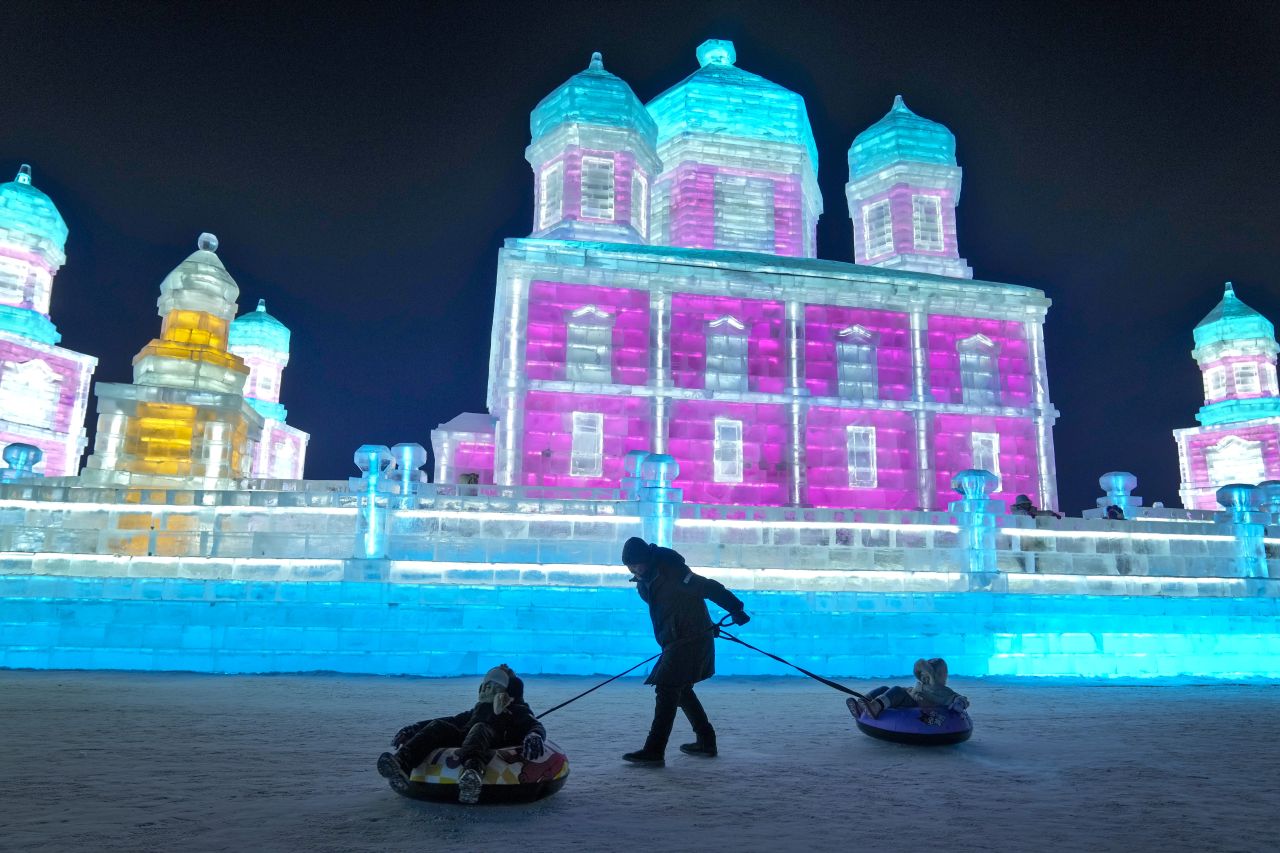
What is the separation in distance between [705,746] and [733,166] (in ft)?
71.7

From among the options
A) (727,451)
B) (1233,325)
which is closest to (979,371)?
(727,451)

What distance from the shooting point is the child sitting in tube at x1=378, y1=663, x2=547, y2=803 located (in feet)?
13.0

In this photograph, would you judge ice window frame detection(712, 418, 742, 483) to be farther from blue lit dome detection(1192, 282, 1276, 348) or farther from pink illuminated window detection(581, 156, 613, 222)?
blue lit dome detection(1192, 282, 1276, 348)

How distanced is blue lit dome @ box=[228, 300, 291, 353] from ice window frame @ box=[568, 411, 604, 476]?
63.0 ft

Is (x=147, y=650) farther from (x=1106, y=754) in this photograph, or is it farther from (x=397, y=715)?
(x=1106, y=754)

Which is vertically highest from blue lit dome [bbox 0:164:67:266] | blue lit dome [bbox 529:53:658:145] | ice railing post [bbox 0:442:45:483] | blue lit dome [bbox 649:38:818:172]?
blue lit dome [bbox 649:38:818:172]

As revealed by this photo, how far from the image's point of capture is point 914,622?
1150 cm

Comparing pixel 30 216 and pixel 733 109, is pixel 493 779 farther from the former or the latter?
pixel 30 216

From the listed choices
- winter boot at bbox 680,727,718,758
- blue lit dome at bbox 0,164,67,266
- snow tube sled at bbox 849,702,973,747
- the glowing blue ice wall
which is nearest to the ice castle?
the glowing blue ice wall

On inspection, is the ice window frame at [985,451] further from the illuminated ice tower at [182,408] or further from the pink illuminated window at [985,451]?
the illuminated ice tower at [182,408]

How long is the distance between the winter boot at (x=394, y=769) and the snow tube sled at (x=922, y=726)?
3.51 metres

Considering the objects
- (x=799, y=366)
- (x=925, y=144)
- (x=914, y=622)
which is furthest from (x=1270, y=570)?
(x=925, y=144)

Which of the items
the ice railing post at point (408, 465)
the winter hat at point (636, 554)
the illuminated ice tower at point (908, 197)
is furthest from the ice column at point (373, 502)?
the illuminated ice tower at point (908, 197)

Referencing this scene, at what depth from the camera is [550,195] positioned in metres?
23.1
